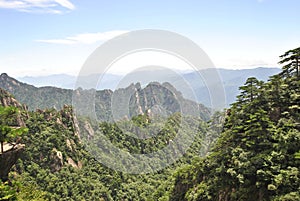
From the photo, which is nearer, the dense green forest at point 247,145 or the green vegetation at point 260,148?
the green vegetation at point 260,148

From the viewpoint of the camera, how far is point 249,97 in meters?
16.7

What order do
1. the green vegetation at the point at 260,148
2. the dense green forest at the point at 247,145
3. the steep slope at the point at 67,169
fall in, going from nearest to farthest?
the green vegetation at the point at 260,148
the dense green forest at the point at 247,145
the steep slope at the point at 67,169

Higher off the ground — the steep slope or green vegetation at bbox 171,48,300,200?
green vegetation at bbox 171,48,300,200

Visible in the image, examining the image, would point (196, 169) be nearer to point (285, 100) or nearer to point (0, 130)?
point (285, 100)

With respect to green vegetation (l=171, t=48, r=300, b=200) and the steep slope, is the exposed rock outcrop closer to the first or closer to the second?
green vegetation (l=171, t=48, r=300, b=200)

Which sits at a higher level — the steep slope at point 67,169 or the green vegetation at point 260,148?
the green vegetation at point 260,148

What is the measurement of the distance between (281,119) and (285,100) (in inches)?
55.1

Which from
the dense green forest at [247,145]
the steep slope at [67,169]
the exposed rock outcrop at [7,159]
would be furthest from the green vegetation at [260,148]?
the steep slope at [67,169]

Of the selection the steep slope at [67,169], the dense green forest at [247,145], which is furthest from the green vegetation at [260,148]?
the steep slope at [67,169]

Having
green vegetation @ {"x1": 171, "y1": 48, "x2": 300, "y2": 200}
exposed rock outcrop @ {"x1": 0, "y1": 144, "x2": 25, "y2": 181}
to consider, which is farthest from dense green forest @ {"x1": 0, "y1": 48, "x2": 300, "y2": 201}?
exposed rock outcrop @ {"x1": 0, "y1": 144, "x2": 25, "y2": 181}

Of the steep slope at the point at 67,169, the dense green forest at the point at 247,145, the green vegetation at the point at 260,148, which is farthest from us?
the steep slope at the point at 67,169

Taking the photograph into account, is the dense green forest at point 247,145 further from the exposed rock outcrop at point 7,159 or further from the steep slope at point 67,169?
the steep slope at point 67,169

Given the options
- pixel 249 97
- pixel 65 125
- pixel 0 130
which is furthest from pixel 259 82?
pixel 65 125

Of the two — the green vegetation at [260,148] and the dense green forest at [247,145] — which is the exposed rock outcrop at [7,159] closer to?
the dense green forest at [247,145]
